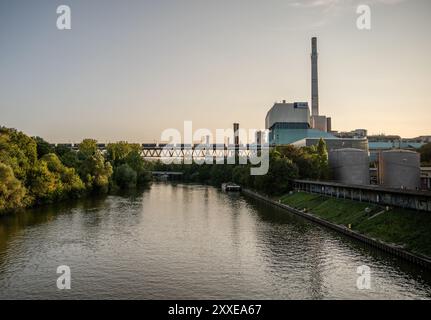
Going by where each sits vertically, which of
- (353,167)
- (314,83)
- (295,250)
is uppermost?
(314,83)

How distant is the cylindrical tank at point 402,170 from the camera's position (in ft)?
231

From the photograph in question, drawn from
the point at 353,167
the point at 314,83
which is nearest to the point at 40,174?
the point at 353,167

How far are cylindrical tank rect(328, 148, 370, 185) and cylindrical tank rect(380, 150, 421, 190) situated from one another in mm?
5650

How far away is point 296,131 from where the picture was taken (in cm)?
17200

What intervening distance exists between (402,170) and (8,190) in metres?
63.7

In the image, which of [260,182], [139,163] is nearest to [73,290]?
[260,182]

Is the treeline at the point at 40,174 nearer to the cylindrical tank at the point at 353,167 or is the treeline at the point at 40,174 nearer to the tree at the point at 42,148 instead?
the tree at the point at 42,148

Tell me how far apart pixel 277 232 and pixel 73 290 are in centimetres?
2477

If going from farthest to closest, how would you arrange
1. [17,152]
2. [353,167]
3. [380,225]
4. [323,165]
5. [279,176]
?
1. [323,165]
2. [353,167]
3. [279,176]
4. [17,152]
5. [380,225]

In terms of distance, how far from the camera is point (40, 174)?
6512 centimetres

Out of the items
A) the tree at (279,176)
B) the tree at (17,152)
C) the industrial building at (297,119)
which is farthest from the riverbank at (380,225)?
the industrial building at (297,119)

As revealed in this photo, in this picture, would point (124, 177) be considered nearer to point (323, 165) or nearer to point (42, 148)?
point (42, 148)

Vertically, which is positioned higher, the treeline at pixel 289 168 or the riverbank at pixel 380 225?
the treeline at pixel 289 168
